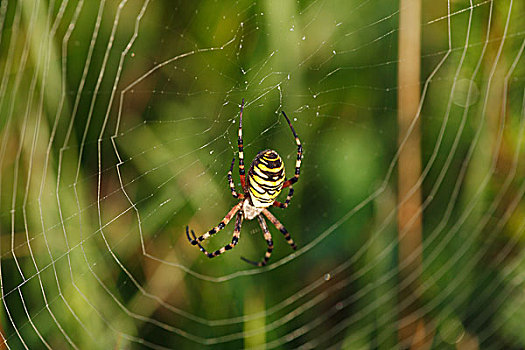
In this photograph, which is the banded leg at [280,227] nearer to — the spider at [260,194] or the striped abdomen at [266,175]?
the spider at [260,194]

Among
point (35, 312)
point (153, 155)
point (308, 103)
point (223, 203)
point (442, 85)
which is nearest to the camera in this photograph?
point (35, 312)

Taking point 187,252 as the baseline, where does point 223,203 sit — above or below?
above

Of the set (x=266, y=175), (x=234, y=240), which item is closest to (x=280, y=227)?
(x=234, y=240)

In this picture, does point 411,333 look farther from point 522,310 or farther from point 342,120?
point 342,120

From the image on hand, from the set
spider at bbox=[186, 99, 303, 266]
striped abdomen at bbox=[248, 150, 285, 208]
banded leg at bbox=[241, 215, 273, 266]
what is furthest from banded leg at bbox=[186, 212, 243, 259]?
striped abdomen at bbox=[248, 150, 285, 208]

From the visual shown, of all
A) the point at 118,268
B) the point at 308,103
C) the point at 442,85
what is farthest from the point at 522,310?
the point at 118,268

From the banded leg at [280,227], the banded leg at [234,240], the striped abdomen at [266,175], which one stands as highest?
the striped abdomen at [266,175]

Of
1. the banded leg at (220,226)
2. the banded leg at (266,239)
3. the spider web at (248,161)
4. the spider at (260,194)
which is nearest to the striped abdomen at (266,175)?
the spider at (260,194)
